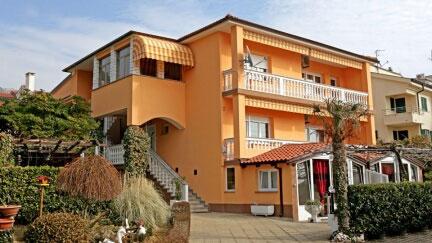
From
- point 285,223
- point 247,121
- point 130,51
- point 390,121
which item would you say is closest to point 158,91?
point 130,51

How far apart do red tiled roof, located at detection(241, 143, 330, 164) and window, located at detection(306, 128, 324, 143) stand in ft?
18.3

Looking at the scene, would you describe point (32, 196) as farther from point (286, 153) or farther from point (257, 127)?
point (257, 127)

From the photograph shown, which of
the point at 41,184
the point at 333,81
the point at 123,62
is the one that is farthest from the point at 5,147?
the point at 333,81

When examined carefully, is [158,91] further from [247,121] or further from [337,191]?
[337,191]

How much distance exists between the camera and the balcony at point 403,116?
3976 centimetres

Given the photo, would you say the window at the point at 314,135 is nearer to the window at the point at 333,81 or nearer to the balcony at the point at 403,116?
the window at the point at 333,81

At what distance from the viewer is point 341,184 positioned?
14633 mm

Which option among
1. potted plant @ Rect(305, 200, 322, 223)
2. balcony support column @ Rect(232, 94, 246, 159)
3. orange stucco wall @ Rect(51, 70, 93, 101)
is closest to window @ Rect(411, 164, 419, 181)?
potted plant @ Rect(305, 200, 322, 223)

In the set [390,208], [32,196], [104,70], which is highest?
[104,70]

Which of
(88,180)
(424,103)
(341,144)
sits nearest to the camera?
(88,180)

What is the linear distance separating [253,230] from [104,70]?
16792mm

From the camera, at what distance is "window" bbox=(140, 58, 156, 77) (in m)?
26.2

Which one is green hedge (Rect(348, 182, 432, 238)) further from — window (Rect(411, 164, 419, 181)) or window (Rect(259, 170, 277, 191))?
window (Rect(411, 164, 419, 181))

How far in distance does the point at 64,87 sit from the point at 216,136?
1657 cm
